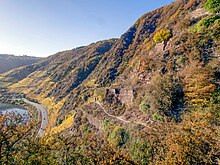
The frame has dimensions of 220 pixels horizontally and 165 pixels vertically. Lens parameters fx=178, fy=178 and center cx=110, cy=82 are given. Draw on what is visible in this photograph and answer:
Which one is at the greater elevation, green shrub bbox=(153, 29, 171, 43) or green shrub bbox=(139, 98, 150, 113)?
green shrub bbox=(153, 29, 171, 43)

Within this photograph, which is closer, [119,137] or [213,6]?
[119,137]

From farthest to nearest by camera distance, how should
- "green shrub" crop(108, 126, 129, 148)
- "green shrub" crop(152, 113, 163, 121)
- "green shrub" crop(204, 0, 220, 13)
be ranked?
"green shrub" crop(204, 0, 220, 13), "green shrub" crop(108, 126, 129, 148), "green shrub" crop(152, 113, 163, 121)

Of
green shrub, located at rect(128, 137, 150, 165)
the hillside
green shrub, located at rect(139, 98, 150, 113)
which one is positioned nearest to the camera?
the hillside

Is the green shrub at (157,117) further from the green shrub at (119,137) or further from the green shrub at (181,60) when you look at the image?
the green shrub at (181,60)

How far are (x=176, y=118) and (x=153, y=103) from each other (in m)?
3.87

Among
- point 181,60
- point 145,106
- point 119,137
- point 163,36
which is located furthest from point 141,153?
point 163,36

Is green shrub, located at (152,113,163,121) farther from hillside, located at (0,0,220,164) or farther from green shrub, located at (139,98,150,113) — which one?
green shrub, located at (139,98,150,113)

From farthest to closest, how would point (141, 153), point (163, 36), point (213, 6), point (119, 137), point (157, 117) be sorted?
1. point (163, 36)
2. point (213, 6)
3. point (119, 137)
4. point (157, 117)
5. point (141, 153)

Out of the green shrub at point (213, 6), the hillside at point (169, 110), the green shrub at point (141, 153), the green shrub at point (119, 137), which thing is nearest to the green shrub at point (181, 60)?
the hillside at point (169, 110)

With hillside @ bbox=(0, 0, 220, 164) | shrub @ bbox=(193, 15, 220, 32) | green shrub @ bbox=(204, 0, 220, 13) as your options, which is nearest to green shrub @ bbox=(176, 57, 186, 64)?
hillside @ bbox=(0, 0, 220, 164)

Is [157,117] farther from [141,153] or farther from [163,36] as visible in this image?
[163,36]

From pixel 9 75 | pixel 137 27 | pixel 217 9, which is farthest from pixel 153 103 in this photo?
pixel 9 75

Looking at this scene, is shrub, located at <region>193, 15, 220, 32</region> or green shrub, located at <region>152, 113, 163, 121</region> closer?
green shrub, located at <region>152, 113, 163, 121</region>

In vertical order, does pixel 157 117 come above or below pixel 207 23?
below
